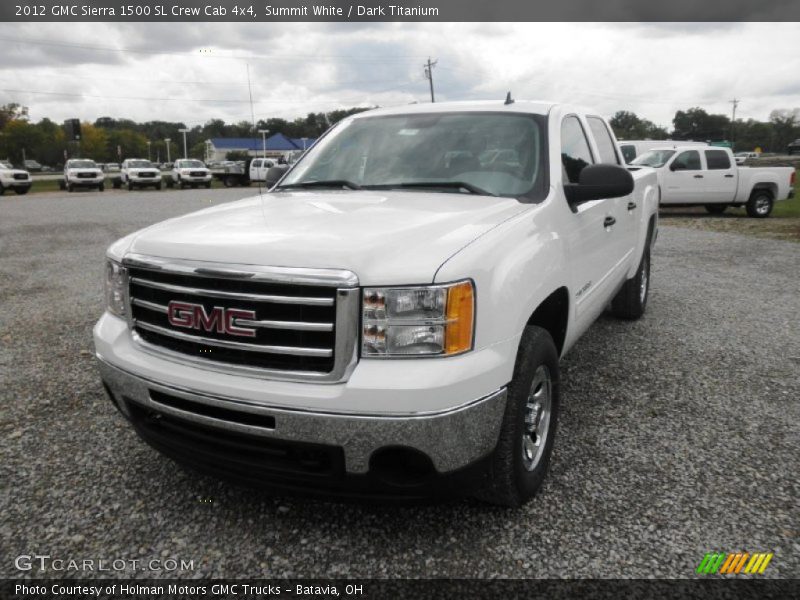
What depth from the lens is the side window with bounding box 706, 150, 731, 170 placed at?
1625 cm

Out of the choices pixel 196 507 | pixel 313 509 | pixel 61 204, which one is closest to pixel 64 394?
pixel 196 507

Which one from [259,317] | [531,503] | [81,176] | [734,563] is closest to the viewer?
[259,317]

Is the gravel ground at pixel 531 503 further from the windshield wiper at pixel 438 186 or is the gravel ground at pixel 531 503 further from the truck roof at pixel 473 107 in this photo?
the truck roof at pixel 473 107

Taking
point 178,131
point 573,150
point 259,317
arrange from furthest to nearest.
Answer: point 178,131
point 573,150
point 259,317

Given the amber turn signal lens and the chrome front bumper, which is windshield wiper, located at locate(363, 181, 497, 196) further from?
the chrome front bumper

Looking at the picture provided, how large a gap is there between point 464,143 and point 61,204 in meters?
23.6

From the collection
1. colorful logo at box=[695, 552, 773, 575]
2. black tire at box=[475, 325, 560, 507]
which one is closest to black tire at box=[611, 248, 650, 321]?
black tire at box=[475, 325, 560, 507]

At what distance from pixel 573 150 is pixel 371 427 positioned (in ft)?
8.06

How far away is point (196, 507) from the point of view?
283 centimetres

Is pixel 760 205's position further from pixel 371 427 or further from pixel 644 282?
pixel 371 427

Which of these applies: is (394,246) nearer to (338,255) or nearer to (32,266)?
(338,255)

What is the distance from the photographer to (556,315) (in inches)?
127

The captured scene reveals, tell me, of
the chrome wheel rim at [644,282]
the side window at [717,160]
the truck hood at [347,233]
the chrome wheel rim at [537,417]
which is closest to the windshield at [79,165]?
the side window at [717,160]

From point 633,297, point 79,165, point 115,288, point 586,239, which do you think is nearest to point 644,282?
point 633,297
